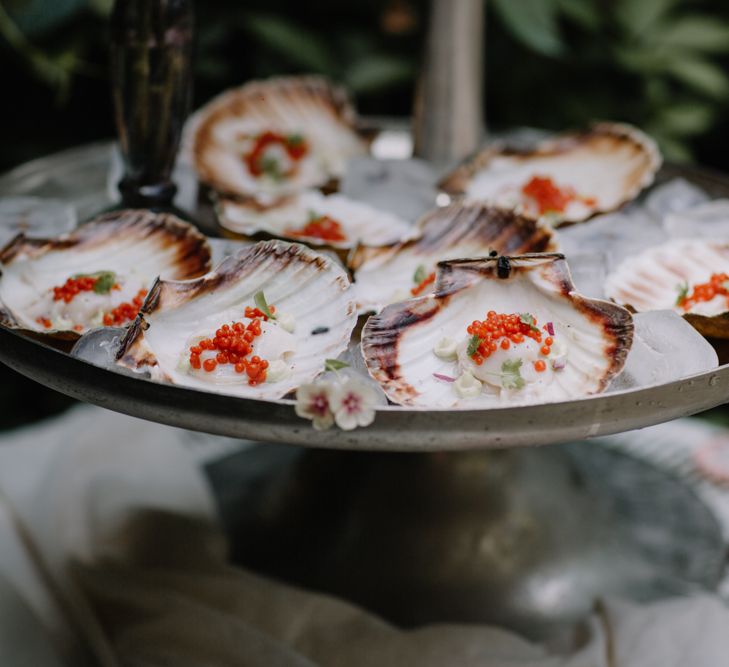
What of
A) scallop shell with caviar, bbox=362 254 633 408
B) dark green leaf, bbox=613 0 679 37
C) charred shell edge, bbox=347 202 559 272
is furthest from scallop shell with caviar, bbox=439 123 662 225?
dark green leaf, bbox=613 0 679 37

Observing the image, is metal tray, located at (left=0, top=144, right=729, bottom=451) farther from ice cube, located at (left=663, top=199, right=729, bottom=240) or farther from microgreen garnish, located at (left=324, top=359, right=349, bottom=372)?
ice cube, located at (left=663, top=199, right=729, bottom=240)

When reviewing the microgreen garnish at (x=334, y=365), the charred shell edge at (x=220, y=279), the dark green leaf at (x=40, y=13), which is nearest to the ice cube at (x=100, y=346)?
the charred shell edge at (x=220, y=279)

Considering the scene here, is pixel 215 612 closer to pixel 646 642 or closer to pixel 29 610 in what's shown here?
pixel 29 610

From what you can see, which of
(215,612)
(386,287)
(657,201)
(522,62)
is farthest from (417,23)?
(215,612)

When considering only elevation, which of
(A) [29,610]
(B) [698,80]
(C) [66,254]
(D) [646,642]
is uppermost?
(C) [66,254]

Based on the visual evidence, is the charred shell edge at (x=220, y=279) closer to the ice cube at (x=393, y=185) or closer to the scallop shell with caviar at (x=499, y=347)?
the scallop shell with caviar at (x=499, y=347)
